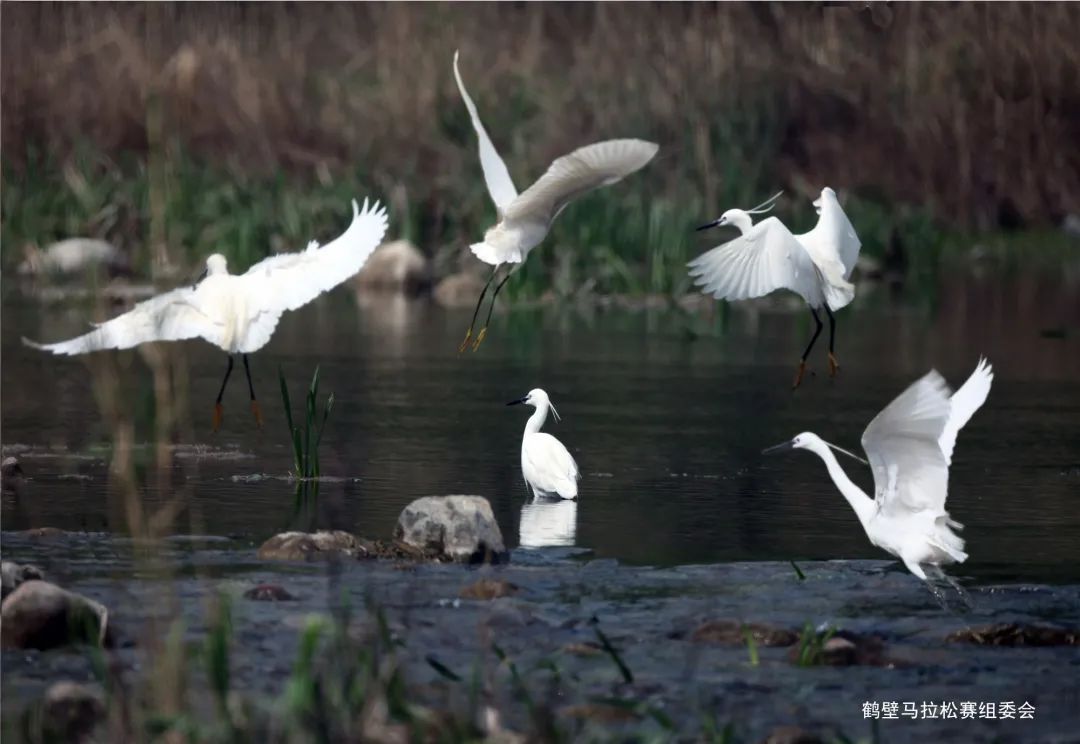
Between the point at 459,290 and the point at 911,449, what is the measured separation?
41.8 ft

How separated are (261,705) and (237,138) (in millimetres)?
18041

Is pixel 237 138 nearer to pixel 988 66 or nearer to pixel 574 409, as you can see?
pixel 988 66

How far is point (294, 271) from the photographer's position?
30.3ft

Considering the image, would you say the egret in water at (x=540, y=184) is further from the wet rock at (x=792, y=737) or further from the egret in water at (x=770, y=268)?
the wet rock at (x=792, y=737)

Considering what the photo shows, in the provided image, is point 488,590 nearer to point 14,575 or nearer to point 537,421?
point 14,575

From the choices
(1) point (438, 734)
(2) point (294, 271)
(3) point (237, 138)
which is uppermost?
(3) point (237, 138)

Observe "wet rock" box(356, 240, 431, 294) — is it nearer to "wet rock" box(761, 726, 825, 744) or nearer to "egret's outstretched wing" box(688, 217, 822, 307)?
"egret's outstretched wing" box(688, 217, 822, 307)

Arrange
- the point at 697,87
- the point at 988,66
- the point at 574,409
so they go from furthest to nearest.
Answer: the point at 988,66
the point at 697,87
the point at 574,409

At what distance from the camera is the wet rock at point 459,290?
19.1 m

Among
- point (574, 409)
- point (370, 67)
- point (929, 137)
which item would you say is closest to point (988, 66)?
point (929, 137)

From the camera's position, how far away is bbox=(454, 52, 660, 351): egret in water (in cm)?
886

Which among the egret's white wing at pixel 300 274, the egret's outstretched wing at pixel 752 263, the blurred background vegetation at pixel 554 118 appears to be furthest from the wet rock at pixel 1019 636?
the blurred background vegetation at pixel 554 118

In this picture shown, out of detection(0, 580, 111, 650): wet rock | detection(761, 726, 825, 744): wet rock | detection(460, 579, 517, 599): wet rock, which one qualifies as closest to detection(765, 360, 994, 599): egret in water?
detection(460, 579, 517, 599): wet rock

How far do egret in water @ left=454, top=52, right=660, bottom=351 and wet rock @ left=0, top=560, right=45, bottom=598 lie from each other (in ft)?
9.40
